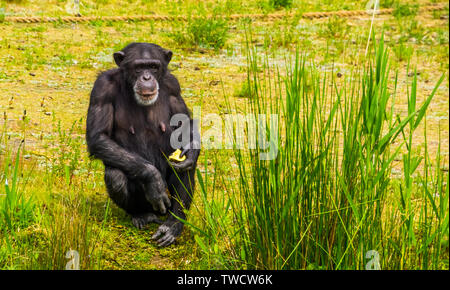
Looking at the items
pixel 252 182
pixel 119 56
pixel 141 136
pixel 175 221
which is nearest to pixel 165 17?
pixel 119 56

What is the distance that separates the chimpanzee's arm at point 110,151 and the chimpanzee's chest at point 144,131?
0.09m

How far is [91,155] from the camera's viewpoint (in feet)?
12.2

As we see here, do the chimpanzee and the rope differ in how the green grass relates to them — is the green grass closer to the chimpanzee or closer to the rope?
the chimpanzee

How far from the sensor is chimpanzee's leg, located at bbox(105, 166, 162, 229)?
3.63 metres

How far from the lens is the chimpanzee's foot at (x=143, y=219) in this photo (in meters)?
3.82

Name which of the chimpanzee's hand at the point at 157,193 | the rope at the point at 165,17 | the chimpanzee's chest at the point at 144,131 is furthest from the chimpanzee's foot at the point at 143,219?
the rope at the point at 165,17

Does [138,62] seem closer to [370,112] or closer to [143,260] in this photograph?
[143,260]

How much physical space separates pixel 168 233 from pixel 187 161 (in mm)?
446

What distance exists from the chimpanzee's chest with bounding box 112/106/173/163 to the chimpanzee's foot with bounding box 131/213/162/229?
358mm

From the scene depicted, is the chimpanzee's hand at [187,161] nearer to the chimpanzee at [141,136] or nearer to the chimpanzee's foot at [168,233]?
the chimpanzee at [141,136]

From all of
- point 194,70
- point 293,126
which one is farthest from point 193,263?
point 194,70

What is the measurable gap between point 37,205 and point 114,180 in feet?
1.66

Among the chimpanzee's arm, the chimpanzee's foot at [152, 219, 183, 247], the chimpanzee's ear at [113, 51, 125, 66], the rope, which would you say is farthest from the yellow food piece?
the rope
